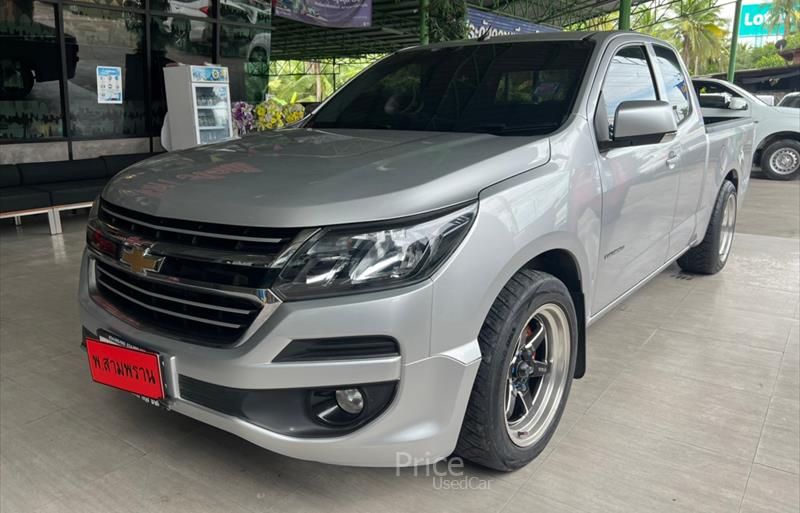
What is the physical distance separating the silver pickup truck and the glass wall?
728 cm

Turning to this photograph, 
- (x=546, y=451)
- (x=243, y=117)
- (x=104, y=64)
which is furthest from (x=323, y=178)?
(x=104, y=64)

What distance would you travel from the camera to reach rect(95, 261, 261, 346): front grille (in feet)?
6.14

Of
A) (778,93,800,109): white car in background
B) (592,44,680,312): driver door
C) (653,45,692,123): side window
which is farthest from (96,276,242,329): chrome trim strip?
(778,93,800,109): white car in background

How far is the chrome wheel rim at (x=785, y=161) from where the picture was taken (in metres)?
11.2

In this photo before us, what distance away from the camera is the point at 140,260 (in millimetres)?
2051

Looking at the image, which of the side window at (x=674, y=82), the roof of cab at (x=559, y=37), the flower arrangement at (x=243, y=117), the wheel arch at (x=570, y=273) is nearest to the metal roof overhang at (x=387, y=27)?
the flower arrangement at (x=243, y=117)

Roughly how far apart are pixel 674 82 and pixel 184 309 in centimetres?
312

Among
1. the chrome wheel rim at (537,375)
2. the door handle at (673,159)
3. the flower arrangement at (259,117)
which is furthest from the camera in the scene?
the flower arrangement at (259,117)

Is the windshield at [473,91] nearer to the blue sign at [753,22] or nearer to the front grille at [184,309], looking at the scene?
the front grille at [184,309]

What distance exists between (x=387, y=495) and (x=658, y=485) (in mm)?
958

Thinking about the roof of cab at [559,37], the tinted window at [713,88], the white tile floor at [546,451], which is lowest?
the white tile floor at [546,451]

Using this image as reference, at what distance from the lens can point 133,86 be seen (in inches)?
380

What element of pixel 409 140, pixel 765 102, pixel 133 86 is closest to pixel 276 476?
pixel 409 140

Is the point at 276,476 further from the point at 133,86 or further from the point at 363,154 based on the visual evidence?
the point at 133,86
